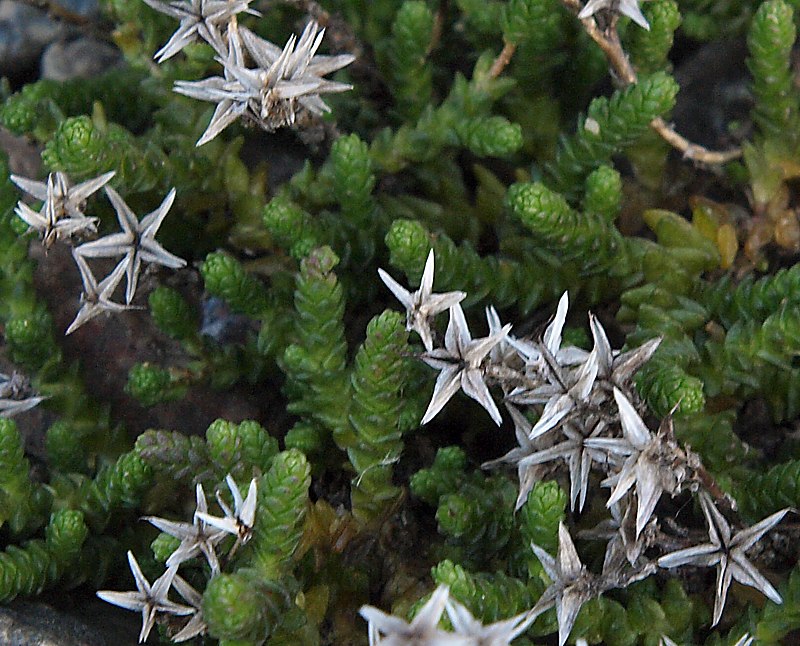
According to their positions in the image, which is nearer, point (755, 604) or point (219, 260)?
point (755, 604)

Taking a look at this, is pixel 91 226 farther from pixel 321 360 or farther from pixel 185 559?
pixel 185 559

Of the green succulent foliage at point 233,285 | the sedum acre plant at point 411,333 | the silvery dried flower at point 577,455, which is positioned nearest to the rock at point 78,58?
the sedum acre plant at point 411,333

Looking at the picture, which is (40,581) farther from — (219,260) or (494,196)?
(494,196)

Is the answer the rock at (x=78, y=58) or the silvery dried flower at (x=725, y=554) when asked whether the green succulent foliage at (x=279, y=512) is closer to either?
the silvery dried flower at (x=725, y=554)

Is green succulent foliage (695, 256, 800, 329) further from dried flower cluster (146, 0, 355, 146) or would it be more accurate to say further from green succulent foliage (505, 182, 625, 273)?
dried flower cluster (146, 0, 355, 146)

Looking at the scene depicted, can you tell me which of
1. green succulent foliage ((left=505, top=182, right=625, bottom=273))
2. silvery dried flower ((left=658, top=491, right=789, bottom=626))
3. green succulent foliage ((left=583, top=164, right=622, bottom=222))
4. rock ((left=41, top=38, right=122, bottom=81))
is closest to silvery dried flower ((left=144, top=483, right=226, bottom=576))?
silvery dried flower ((left=658, top=491, right=789, bottom=626))

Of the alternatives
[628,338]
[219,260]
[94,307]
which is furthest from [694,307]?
[94,307]
